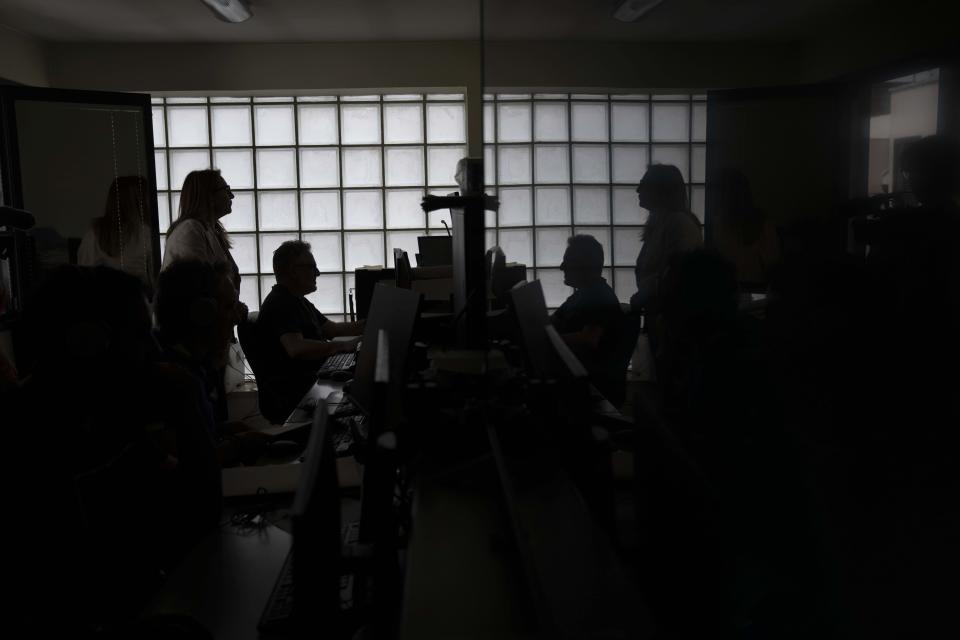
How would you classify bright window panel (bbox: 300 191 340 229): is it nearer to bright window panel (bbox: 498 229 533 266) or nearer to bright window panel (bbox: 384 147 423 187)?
bright window panel (bbox: 384 147 423 187)

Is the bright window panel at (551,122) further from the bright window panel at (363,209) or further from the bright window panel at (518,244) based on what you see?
the bright window panel at (363,209)

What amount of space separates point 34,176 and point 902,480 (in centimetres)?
535

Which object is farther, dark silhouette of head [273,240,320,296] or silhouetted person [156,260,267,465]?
dark silhouette of head [273,240,320,296]

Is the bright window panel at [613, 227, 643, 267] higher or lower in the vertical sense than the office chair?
higher

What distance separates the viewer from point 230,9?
4.48 m

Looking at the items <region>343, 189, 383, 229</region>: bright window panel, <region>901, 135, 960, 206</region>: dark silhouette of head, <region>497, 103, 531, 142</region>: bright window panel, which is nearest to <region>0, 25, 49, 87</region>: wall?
<region>343, 189, 383, 229</region>: bright window panel

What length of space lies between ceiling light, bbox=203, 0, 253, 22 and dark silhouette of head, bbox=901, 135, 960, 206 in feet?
14.9

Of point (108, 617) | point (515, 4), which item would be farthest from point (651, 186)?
point (108, 617)

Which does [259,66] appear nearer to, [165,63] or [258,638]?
[165,63]

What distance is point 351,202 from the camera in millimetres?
5945

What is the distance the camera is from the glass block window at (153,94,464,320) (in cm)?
581

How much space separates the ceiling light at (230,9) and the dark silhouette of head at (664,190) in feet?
13.7

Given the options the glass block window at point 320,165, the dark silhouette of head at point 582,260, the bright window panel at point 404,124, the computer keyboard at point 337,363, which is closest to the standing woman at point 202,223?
the computer keyboard at point 337,363

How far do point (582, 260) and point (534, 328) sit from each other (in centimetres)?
27
